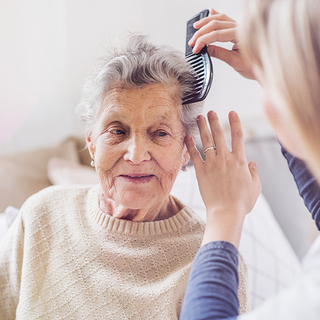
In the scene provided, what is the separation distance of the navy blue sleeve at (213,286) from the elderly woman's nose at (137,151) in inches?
13.6

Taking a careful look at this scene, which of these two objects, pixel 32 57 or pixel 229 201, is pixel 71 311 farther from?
pixel 32 57

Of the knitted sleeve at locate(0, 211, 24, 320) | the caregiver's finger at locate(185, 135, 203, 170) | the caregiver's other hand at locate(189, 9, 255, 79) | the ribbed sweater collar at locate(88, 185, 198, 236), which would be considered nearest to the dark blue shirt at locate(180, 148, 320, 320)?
the caregiver's finger at locate(185, 135, 203, 170)

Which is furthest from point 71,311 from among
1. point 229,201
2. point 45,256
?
point 229,201

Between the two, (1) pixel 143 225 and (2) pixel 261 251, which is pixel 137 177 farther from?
(2) pixel 261 251

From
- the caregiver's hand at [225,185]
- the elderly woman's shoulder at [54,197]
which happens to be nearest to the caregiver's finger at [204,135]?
the caregiver's hand at [225,185]

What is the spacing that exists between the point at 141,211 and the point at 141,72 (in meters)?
0.45

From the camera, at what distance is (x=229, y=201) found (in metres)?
0.80

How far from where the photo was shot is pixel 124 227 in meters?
1.09

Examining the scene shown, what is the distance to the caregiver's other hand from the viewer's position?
983 mm

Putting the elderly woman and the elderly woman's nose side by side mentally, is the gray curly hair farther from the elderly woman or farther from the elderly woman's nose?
the elderly woman's nose

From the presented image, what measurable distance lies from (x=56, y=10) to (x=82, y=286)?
71.0 inches

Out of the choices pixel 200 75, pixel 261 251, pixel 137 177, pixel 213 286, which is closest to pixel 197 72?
pixel 200 75

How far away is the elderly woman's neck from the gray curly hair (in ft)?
0.91

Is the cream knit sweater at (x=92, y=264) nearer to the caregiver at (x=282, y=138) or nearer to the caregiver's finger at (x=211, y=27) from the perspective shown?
the caregiver at (x=282, y=138)
